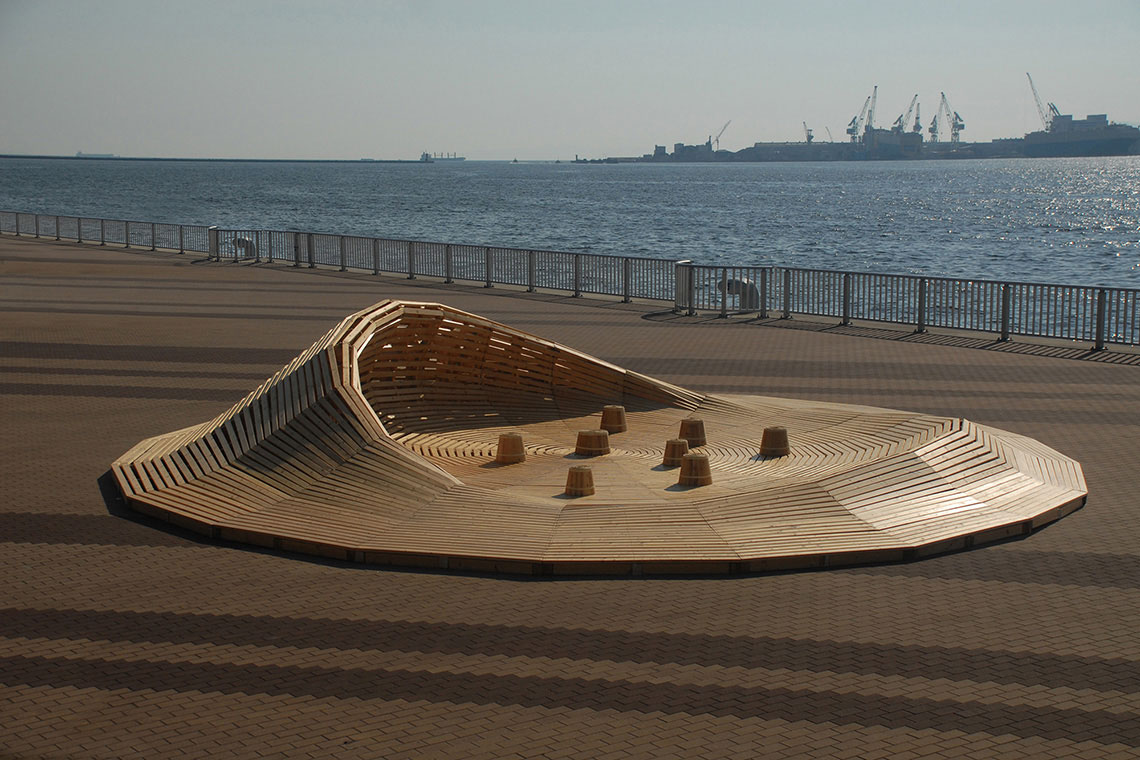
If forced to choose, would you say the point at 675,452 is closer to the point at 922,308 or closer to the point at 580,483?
the point at 580,483

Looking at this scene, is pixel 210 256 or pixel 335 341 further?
pixel 210 256

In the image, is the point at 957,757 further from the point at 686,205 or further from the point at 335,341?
the point at 686,205

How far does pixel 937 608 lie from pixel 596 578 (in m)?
2.19

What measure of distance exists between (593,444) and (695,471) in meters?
1.35

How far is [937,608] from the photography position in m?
7.79

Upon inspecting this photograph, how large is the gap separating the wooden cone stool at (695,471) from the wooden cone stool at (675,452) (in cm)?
56

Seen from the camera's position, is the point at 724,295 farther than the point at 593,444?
Yes

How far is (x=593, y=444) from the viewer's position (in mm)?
11219

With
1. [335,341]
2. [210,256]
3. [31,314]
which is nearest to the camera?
[335,341]

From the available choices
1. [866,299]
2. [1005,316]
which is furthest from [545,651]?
[866,299]

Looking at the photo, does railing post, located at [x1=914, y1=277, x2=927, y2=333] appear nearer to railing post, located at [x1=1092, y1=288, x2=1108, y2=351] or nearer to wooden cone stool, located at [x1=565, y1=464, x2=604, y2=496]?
railing post, located at [x1=1092, y1=288, x2=1108, y2=351]

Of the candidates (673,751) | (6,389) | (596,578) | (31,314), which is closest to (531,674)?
(673,751)

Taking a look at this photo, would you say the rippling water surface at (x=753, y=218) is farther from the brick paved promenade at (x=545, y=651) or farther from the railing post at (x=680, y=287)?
the brick paved promenade at (x=545, y=651)

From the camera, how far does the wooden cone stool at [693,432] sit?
11611 mm
